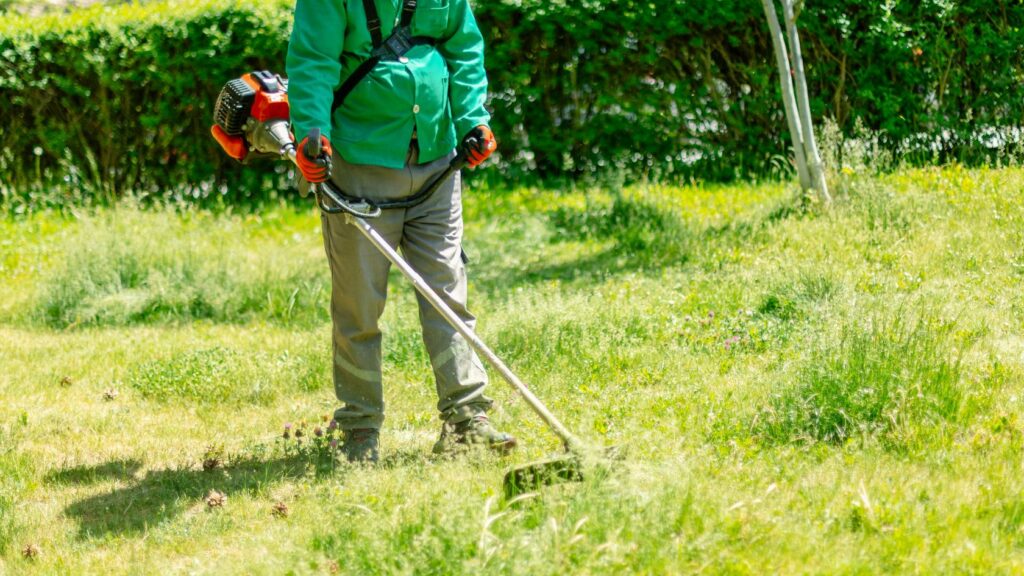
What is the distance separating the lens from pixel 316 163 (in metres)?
4.18

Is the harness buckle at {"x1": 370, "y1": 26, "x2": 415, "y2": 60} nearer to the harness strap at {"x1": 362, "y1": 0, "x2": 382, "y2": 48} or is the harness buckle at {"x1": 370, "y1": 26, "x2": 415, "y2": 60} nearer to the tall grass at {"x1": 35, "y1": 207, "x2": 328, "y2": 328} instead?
the harness strap at {"x1": 362, "y1": 0, "x2": 382, "y2": 48}

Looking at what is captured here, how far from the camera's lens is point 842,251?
6488 mm

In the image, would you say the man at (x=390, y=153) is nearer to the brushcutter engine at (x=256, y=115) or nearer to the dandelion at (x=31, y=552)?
the brushcutter engine at (x=256, y=115)

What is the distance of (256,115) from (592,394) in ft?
6.13

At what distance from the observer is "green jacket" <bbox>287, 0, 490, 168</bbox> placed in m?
4.26

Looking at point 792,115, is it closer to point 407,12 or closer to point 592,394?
point 592,394

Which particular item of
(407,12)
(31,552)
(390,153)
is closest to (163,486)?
(31,552)

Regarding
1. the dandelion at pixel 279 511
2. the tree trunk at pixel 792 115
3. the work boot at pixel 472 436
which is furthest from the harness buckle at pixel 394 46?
the tree trunk at pixel 792 115

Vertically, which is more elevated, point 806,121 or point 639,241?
point 806,121

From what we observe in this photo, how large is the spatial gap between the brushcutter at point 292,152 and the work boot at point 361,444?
0.63m

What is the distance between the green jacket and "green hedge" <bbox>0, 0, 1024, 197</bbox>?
4.46 meters

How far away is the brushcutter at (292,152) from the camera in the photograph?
4160mm

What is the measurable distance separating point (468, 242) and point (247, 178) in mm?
2676

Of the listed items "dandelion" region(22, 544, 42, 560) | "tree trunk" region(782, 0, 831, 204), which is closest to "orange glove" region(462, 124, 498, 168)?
"dandelion" region(22, 544, 42, 560)
